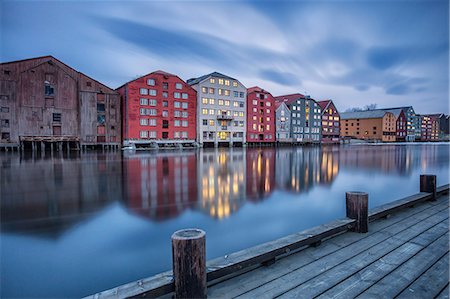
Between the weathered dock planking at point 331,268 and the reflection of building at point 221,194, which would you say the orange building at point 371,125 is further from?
the weathered dock planking at point 331,268

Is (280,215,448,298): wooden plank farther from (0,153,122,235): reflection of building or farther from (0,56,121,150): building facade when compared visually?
(0,56,121,150): building facade

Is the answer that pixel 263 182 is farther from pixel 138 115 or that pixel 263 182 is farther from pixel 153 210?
pixel 138 115

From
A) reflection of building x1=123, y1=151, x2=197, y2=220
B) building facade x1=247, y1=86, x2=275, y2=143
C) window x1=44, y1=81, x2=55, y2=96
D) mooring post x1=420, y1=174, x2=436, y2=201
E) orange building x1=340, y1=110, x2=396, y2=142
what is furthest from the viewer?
orange building x1=340, y1=110, x2=396, y2=142

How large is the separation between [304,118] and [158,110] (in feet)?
143

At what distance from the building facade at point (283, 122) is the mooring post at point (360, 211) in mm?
62682

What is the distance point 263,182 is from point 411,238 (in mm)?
8426

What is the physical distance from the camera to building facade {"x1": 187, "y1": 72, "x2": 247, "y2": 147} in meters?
54.0

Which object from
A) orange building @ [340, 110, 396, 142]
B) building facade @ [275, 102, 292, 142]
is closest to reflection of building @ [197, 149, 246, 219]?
building facade @ [275, 102, 292, 142]

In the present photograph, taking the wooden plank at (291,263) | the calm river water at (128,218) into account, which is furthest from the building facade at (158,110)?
the wooden plank at (291,263)

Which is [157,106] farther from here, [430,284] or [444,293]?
[444,293]

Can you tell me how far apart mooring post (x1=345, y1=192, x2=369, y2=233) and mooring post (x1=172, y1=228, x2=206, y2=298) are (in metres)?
3.59

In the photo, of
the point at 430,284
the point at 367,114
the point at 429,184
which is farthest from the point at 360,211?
the point at 367,114

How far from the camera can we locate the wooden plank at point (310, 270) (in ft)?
10.2

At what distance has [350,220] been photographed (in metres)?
5.08
